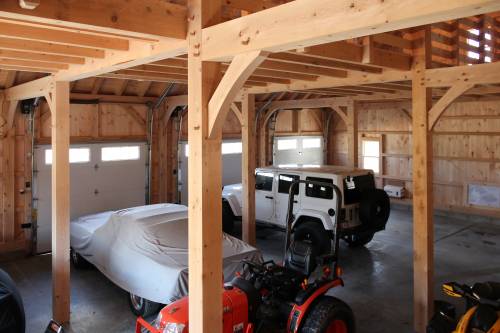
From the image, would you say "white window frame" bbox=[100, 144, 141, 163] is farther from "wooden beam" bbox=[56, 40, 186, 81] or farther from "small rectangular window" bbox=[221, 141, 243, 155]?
"wooden beam" bbox=[56, 40, 186, 81]

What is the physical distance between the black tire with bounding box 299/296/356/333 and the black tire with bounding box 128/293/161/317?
231 centimetres

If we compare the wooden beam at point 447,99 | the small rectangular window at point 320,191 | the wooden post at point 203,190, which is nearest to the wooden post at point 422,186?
the wooden beam at point 447,99


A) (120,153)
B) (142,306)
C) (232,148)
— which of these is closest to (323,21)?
(142,306)

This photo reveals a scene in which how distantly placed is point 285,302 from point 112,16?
3.34 m

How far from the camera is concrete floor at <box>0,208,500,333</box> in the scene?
19.4 feet

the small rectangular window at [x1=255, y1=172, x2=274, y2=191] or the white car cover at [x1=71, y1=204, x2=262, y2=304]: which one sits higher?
the small rectangular window at [x1=255, y1=172, x2=274, y2=191]

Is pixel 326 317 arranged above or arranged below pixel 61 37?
below

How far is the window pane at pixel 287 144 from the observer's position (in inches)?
574

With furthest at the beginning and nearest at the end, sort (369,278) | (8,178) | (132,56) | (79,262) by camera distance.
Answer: (8,178), (79,262), (369,278), (132,56)

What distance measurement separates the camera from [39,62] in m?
5.09

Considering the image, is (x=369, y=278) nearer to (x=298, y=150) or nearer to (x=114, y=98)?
(x=114, y=98)

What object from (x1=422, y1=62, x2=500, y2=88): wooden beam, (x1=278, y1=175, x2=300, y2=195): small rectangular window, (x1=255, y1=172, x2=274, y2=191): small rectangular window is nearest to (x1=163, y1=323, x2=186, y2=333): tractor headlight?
(x1=422, y1=62, x2=500, y2=88): wooden beam

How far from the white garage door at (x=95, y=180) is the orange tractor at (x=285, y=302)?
17.6ft

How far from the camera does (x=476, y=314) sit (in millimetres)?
4281
